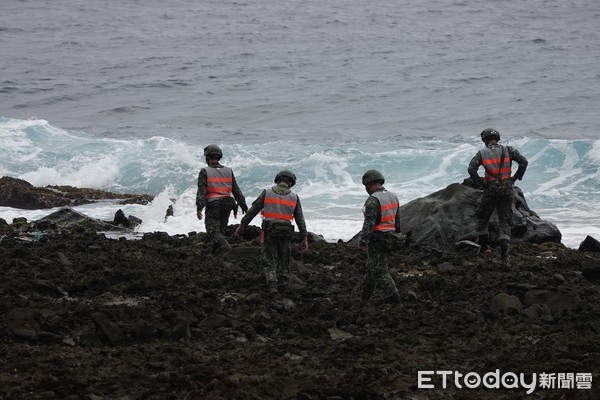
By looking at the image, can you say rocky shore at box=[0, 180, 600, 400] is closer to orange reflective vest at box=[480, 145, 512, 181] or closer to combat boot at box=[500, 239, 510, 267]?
combat boot at box=[500, 239, 510, 267]

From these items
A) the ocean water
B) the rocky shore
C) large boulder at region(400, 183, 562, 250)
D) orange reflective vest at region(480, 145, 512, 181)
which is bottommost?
the rocky shore

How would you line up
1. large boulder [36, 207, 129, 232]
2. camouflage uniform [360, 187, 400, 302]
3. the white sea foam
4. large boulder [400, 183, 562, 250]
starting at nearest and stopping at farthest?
camouflage uniform [360, 187, 400, 302] < large boulder [400, 183, 562, 250] < large boulder [36, 207, 129, 232] < the white sea foam

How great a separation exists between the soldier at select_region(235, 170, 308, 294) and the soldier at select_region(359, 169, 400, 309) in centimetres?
140

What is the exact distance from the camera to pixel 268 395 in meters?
8.32

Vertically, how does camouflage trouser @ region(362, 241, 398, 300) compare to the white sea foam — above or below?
below

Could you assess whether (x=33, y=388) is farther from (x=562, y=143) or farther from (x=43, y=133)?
(x=43, y=133)

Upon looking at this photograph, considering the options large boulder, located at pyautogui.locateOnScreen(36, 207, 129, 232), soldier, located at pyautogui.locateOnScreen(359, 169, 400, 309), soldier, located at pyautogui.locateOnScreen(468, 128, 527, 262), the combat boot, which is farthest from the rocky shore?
large boulder, located at pyautogui.locateOnScreen(36, 207, 129, 232)

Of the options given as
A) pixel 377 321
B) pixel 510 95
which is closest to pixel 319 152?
pixel 510 95

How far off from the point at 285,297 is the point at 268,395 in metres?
4.58

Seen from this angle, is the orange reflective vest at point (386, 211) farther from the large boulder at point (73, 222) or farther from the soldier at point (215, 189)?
the large boulder at point (73, 222)

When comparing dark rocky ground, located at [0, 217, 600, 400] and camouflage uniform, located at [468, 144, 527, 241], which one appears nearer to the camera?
dark rocky ground, located at [0, 217, 600, 400]

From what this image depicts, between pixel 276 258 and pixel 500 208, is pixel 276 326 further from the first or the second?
pixel 500 208

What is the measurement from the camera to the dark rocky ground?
28.1 ft

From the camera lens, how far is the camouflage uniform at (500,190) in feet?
51.2
